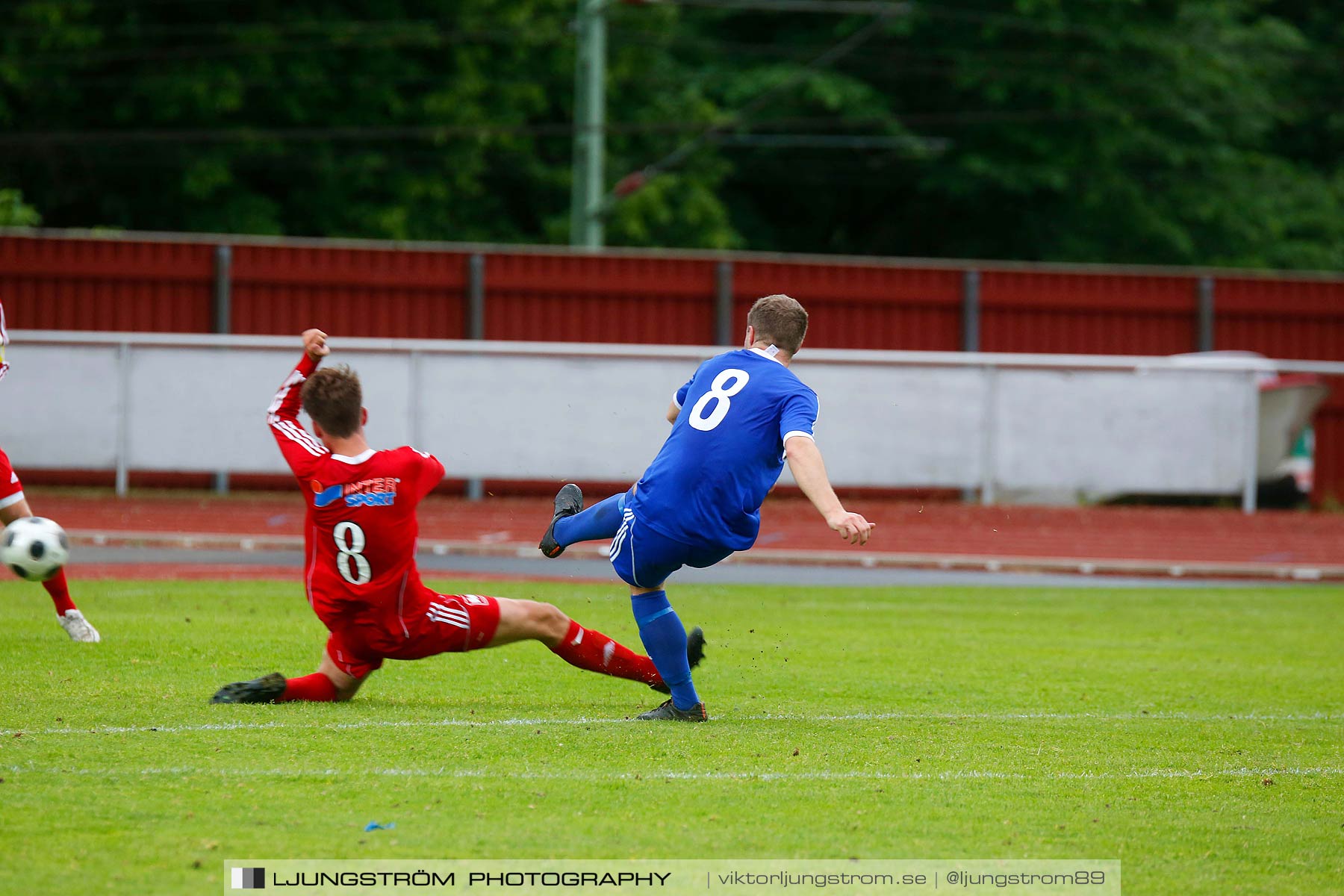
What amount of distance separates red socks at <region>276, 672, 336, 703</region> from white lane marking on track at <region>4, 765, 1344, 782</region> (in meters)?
1.26

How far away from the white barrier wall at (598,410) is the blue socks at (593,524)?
39.0 ft

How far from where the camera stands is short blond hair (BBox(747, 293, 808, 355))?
21.6ft

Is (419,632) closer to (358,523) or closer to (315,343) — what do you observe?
(358,523)

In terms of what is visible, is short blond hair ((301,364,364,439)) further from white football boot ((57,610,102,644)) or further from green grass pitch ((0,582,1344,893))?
white football boot ((57,610,102,644))

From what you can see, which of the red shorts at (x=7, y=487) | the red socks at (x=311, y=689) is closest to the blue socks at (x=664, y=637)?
Answer: the red socks at (x=311, y=689)

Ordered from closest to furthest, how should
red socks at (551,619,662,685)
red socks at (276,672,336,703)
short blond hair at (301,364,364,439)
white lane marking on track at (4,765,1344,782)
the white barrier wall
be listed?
white lane marking on track at (4,765,1344,782) < short blond hair at (301,364,364,439) < red socks at (276,672,336,703) < red socks at (551,619,662,685) < the white barrier wall

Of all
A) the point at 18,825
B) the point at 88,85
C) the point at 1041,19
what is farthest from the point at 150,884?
the point at 1041,19

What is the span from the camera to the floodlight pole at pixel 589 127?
2645cm

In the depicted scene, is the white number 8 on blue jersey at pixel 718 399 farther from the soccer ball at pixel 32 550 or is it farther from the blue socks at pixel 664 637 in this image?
the soccer ball at pixel 32 550

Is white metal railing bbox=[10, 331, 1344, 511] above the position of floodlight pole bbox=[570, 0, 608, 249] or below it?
below

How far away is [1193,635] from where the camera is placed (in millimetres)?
10773

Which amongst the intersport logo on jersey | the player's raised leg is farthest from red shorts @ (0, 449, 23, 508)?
the player's raised leg

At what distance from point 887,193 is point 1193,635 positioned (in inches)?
1189

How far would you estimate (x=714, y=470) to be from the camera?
6.38 metres
